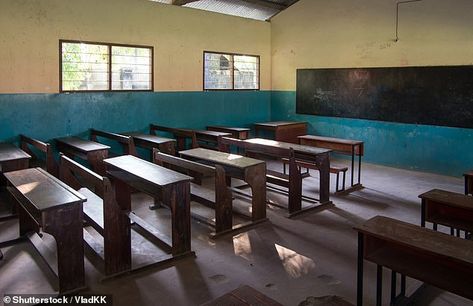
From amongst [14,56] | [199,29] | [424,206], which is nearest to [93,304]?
[424,206]

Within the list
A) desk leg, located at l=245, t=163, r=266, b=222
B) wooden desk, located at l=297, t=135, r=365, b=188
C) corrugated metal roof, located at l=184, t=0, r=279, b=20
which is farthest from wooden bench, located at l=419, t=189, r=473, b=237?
corrugated metal roof, located at l=184, t=0, r=279, b=20

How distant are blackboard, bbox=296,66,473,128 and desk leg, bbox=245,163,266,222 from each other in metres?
3.89

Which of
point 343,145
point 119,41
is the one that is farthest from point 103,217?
point 119,41

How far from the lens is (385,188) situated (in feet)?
20.0

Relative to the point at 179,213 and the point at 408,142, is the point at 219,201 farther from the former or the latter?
the point at 408,142

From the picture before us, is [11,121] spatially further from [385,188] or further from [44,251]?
[385,188]

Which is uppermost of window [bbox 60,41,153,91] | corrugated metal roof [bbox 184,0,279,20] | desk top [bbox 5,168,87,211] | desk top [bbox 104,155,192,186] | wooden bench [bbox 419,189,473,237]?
corrugated metal roof [bbox 184,0,279,20]

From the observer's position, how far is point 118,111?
6.89 m

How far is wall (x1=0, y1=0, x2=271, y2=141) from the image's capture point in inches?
231

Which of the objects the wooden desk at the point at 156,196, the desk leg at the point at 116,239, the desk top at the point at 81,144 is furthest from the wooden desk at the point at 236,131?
the desk leg at the point at 116,239

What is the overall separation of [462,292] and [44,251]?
Answer: 3.13 metres

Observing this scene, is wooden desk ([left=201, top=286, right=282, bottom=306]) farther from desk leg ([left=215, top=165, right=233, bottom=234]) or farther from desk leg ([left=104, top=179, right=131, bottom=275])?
desk leg ([left=215, top=165, right=233, bottom=234])

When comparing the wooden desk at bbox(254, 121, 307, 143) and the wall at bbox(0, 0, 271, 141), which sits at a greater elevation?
the wall at bbox(0, 0, 271, 141)

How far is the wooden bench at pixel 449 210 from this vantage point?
3.20m
